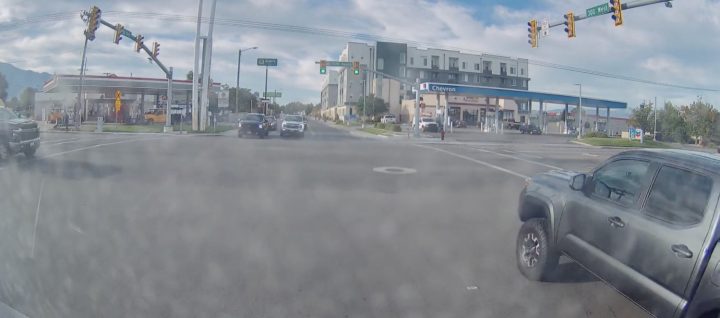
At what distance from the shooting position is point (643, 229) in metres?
3.96

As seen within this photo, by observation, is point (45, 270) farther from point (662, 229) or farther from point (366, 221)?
point (662, 229)

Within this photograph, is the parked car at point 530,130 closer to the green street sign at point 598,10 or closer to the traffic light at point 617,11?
the green street sign at point 598,10

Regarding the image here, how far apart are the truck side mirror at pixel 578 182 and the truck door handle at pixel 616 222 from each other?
59 centimetres

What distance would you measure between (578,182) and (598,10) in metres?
15.5

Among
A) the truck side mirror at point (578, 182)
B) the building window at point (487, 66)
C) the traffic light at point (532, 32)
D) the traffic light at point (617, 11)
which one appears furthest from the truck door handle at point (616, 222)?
the building window at point (487, 66)

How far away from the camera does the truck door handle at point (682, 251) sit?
3.48 m

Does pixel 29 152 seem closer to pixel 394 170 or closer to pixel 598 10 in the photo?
pixel 394 170

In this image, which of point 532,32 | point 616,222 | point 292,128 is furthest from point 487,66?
point 616,222

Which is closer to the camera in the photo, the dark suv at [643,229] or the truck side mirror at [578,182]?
the dark suv at [643,229]

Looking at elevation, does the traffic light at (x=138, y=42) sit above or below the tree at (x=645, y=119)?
above

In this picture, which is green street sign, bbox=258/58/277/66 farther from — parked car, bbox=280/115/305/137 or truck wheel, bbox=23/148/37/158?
truck wheel, bbox=23/148/37/158

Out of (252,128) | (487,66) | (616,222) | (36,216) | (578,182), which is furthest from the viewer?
(487,66)

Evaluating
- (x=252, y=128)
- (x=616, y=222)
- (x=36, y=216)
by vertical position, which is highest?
(x=252, y=128)

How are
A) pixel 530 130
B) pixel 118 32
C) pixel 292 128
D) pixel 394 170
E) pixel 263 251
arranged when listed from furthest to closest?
pixel 530 130 < pixel 292 128 < pixel 118 32 < pixel 394 170 < pixel 263 251
